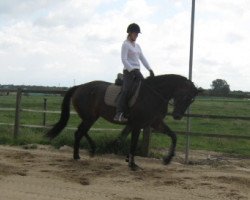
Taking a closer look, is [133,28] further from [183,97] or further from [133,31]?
[183,97]

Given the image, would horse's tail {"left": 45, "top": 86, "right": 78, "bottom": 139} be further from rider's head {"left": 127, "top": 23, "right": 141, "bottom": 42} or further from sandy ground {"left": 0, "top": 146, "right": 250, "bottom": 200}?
rider's head {"left": 127, "top": 23, "right": 141, "bottom": 42}

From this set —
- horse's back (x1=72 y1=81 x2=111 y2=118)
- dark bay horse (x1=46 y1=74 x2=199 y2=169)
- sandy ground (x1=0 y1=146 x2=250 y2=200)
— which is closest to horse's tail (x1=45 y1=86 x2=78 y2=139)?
horse's back (x1=72 y1=81 x2=111 y2=118)

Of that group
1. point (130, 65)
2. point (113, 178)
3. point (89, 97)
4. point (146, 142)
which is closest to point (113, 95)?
point (89, 97)

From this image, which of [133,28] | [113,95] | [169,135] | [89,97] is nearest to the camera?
[133,28]

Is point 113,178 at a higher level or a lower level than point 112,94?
lower

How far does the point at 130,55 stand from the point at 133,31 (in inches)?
19.4

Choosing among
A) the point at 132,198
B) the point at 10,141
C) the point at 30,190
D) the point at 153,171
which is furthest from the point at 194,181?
the point at 10,141

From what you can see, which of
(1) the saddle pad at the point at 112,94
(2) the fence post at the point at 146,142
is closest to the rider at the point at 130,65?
(1) the saddle pad at the point at 112,94

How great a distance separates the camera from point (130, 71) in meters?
9.08

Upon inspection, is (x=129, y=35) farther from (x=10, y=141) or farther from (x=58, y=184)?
(x=10, y=141)

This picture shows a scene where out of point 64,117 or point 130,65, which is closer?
point 130,65

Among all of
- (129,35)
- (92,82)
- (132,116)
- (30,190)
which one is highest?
(129,35)

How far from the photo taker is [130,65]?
29.7 feet

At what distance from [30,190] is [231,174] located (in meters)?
3.99
